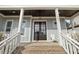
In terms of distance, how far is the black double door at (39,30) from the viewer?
10500 mm

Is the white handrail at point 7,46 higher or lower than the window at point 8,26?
lower

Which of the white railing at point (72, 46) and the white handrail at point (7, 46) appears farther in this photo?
the white railing at point (72, 46)

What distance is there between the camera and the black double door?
A: 10500mm

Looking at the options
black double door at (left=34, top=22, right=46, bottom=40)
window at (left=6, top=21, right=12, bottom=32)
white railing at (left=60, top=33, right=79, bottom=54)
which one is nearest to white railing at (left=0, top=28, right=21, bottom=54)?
white railing at (left=60, top=33, right=79, bottom=54)

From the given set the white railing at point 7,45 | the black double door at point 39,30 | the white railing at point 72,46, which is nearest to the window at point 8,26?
the black double door at point 39,30

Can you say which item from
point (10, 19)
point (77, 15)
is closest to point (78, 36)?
point (77, 15)

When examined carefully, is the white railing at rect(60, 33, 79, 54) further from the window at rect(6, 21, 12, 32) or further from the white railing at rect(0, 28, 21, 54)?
the window at rect(6, 21, 12, 32)

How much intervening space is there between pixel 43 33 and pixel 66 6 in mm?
4525

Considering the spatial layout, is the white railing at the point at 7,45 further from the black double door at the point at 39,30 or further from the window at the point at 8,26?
the black double door at the point at 39,30

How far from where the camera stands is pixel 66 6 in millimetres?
6828

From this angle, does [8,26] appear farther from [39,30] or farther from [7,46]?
[7,46]

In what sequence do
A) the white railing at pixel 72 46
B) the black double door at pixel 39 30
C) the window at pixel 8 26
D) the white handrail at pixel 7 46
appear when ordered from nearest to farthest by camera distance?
the white handrail at pixel 7 46 < the white railing at pixel 72 46 < the window at pixel 8 26 < the black double door at pixel 39 30

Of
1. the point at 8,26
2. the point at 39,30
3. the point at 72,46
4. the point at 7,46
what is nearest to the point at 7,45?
the point at 7,46
